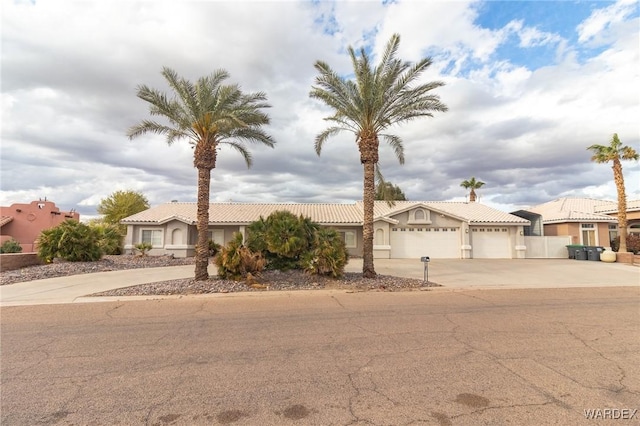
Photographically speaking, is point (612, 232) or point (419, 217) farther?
point (612, 232)

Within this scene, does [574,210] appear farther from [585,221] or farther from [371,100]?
[371,100]

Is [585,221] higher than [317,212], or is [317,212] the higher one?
[317,212]

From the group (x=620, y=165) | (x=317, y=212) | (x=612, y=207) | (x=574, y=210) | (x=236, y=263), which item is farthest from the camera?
(x=612, y=207)

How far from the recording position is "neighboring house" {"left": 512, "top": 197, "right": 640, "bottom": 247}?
28.1 m

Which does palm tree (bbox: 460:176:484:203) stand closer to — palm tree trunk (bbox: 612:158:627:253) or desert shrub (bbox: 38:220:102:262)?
palm tree trunk (bbox: 612:158:627:253)

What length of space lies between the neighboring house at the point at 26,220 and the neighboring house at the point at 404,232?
60.3 feet

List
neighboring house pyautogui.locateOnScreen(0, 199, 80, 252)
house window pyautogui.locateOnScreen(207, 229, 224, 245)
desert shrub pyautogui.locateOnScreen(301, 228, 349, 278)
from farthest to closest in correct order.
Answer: neighboring house pyautogui.locateOnScreen(0, 199, 80, 252) < house window pyautogui.locateOnScreen(207, 229, 224, 245) < desert shrub pyautogui.locateOnScreen(301, 228, 349, 278)

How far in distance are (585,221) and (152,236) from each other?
114 ft

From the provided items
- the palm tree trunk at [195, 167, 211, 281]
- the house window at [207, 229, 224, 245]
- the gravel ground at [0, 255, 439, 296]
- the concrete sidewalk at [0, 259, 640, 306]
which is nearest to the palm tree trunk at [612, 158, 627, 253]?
the concrete sidewalk at [0, 259, 640, 306]

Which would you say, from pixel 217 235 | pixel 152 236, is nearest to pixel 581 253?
pixel 217 235

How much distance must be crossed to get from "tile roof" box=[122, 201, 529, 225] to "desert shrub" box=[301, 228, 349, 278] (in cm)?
1170

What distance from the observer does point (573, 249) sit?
2584 centimetres

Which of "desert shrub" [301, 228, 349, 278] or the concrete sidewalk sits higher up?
"desert shrub" [301, 228, 349, 278]

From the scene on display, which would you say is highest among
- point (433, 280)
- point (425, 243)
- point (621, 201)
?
point (621, 201)
